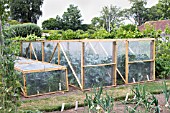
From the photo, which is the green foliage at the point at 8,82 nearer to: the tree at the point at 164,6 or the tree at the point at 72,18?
the tree at the point at 164,6

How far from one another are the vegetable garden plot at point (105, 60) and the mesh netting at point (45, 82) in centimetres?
56

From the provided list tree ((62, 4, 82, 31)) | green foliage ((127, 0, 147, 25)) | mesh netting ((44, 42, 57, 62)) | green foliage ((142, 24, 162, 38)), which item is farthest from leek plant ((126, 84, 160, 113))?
green foliage ((127, 0, 147, 25))

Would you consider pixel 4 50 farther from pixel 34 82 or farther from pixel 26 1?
pixel 26 1

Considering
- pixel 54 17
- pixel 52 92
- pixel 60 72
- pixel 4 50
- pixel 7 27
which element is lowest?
pixel 52 92

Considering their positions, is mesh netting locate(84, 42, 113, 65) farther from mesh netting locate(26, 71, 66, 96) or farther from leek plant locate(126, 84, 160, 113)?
leek plant locate(126, 84, 160, 113)

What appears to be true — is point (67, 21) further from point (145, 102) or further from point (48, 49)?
point (145, 102)

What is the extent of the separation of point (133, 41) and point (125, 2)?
33.5m

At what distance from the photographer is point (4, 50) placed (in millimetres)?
3299

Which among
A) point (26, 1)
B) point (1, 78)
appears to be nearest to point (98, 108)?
point (1, 78)

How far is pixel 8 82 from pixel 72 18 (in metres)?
32.7

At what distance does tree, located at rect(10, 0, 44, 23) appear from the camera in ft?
121

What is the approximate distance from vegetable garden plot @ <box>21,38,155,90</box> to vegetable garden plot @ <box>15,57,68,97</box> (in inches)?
22.1

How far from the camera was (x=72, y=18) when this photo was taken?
1400 inches

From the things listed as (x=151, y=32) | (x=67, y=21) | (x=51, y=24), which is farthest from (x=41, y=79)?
(x=67, y=21)
